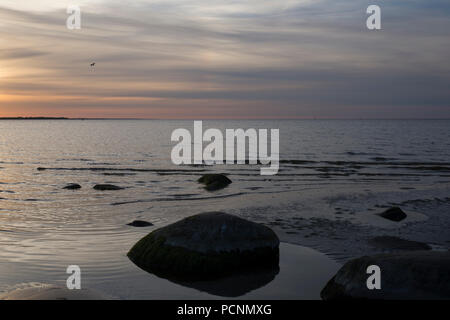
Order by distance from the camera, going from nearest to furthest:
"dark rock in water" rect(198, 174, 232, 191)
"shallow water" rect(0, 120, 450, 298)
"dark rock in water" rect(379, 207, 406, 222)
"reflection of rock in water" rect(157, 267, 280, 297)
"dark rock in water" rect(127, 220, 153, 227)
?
"reflection of rock in water" rect(157, 267, 280, 297), "shallow water" rect(0, 120, 450, 298), "dark rock in water" rect(127, 220, 153, 227), "dark rock in water" rect(379, 207, 406, 222), "dark rock in water" rect(198, 174, 232, 191)

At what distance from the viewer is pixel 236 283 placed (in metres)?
9.08

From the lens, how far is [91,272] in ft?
31.0

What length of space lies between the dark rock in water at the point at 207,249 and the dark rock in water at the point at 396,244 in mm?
3557

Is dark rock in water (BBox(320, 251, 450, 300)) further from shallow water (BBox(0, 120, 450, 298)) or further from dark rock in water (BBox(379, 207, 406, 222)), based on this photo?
dark rock in water (BBox(379, 207, 406, 222))

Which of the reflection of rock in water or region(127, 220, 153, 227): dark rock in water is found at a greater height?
the reflection of rock in water

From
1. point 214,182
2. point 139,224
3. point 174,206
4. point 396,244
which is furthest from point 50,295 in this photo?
point 214,182

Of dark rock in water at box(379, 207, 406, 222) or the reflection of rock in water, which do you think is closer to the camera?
the reflection of rock in water

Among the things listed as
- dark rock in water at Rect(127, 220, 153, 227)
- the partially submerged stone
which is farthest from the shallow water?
the partially submerged stone

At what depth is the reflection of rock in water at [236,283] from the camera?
864 centimetres

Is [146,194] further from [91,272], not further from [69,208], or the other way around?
[91,272]

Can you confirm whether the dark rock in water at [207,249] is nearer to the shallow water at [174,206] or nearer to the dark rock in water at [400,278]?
the shallow water at [174,206]

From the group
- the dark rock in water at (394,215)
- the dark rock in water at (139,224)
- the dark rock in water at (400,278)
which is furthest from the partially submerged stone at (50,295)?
the dark rock in water at (394,215)

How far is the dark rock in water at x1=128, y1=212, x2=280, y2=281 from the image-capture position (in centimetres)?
955

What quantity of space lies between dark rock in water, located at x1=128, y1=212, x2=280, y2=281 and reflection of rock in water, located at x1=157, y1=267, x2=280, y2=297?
0.20m
